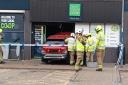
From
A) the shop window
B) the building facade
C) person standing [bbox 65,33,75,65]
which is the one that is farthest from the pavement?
the shop window

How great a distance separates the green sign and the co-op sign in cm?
345

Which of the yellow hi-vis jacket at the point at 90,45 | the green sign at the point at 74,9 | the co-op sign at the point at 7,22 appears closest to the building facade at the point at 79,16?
the green sign at the point at 74,9

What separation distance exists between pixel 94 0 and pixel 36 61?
187 inches

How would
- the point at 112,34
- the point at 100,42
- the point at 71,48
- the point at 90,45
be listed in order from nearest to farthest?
the point at 100,42
the point at 90,45
the point at 71,48
the point at 112,34

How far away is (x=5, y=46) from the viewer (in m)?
29.0

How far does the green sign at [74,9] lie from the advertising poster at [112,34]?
5.98 feet

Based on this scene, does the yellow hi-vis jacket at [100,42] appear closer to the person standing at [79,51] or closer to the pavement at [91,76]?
the person standing at [79,51]

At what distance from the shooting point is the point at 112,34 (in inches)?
1133

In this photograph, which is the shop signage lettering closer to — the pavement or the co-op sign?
the co-op sign

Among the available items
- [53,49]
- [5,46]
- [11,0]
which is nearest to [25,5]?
[11,0]

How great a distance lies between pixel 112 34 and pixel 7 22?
20.2 feet

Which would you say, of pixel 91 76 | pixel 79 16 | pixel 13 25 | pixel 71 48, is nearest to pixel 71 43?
pixel 71 48

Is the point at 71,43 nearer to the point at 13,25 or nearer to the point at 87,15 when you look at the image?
the point at 87,15

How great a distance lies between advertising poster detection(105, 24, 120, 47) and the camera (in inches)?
1131
